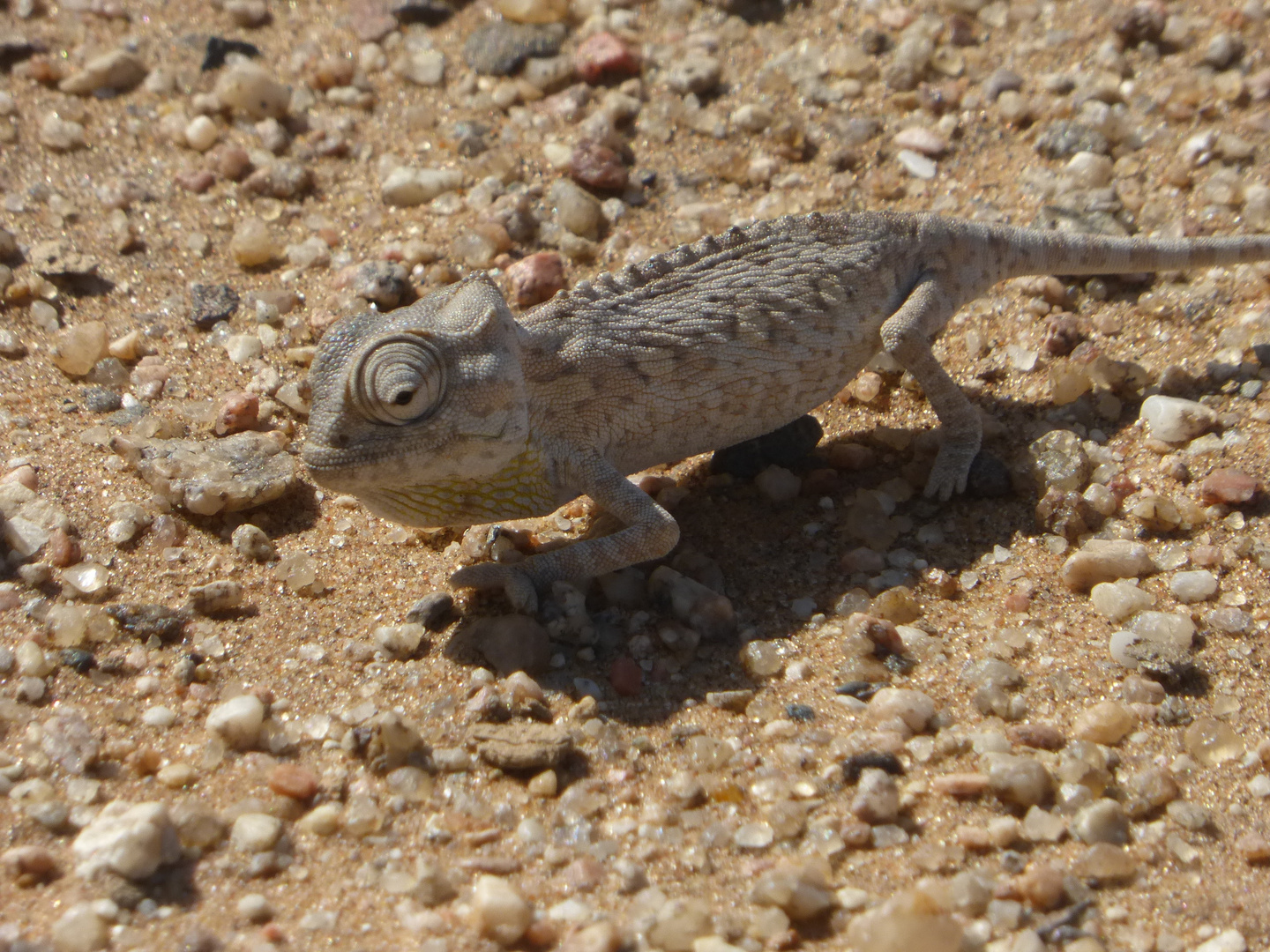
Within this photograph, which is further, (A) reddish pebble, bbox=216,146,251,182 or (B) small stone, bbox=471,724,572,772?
(A) reddish pebble, bbox=216,146,251,182

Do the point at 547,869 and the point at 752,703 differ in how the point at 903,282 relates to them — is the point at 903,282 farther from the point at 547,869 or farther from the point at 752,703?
the point at 547,869

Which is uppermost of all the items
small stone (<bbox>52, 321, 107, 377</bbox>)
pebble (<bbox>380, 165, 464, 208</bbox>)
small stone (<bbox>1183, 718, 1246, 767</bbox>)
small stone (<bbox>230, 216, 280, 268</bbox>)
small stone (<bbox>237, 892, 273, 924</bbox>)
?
pebble (<bbox>380, 165, 464, 208</bbox>)

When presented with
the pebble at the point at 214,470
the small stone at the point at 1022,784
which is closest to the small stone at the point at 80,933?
the pebble at the point at 214,470

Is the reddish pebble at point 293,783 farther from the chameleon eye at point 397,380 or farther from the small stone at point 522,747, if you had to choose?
the chameleon eye at point 397,380

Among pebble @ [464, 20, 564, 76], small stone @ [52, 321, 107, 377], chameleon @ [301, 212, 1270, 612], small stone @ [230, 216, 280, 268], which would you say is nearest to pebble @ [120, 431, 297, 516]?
small stone @ [52, 321, 107, 377]

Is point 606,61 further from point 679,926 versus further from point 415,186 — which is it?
point 679,926

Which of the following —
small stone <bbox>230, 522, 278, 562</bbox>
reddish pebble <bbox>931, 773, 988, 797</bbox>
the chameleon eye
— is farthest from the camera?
small stone <bbox>230, 522, 278, 562</bbox>

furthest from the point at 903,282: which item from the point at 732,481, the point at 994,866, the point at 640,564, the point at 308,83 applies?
the point at 308,83

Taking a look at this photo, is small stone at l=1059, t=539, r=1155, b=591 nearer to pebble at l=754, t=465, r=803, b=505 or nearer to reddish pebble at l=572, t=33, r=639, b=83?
pebble at l=754, t=465, r=803, b=505

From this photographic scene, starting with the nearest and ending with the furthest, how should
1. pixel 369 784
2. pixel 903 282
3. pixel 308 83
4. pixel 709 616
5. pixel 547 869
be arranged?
pixel 547 869 → pixel 369 784 → pixel 709 616 → pixel 903 282 → pixel 308 83
